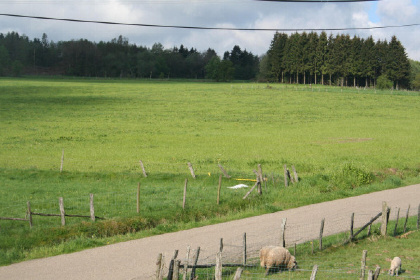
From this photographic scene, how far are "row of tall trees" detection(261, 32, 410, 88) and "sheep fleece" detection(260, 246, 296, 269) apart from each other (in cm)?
11652

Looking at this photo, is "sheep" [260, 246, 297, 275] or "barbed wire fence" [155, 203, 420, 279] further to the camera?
"sheep" [260, 246, 297, 275]

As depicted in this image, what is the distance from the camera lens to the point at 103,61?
501 ft

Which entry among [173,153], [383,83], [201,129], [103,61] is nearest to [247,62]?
[103,61]

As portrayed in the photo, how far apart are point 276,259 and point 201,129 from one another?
134 feet

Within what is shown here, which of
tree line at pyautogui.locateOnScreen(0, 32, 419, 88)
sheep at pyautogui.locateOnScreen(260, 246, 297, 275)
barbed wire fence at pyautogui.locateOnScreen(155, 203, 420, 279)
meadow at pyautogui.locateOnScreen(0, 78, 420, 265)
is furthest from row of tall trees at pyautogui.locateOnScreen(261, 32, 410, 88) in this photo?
sheep at pyautogui.locateOnScreen(260, 246, 297, 275)

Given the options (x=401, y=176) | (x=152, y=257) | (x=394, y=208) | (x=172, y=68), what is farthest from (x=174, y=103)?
(x=172, y=68)

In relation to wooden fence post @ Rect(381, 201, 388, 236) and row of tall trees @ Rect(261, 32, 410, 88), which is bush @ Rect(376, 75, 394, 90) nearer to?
row of tall trees @ Rect(261, 32, 410, 88)

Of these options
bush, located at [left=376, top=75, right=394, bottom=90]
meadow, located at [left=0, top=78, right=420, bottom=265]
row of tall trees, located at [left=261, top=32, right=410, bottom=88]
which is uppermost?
row of tall trees, located at [left=261, top=32, right=410, bottom=88]

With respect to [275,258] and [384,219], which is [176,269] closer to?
[275,258]

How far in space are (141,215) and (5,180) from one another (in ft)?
42.4

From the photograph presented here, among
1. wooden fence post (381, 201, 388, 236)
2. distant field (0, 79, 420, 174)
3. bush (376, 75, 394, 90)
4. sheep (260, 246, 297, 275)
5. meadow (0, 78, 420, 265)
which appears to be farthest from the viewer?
bush (376, 75, 394, 90)

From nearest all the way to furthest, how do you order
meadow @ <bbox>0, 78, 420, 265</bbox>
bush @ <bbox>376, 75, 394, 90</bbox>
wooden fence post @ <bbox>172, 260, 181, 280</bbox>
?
wooden fence post @ <bbox>172, 260, 181, 280</bbox>, meadow @ <bbox>0, 78, 420, 265</bbox>, bush @ <bbox>376, 75, 394, 90</bbox>

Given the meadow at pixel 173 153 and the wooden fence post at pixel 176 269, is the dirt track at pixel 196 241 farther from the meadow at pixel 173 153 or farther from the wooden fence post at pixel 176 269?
the wooden fence post at pixel 176 269

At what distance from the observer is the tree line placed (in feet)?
412
